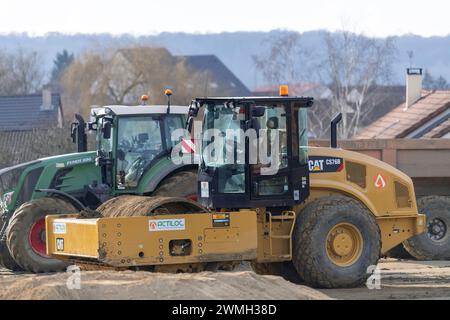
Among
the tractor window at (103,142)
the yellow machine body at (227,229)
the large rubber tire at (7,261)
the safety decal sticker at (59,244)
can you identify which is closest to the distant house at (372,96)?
the tractor window at (103,142)

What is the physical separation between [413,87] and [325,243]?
27828 millimetres

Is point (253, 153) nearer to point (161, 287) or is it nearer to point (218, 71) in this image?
point (161, 287)

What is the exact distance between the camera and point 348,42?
5872 centimetres

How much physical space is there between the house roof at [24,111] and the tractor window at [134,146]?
131 feet

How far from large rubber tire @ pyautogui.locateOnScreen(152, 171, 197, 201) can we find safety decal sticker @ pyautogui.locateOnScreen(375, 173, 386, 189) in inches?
113

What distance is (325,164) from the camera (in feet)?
46.8

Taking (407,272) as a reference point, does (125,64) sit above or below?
above

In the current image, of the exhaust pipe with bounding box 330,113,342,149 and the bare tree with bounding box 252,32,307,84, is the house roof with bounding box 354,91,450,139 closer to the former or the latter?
the exhaust pipe with bounding box 330,113,342,149

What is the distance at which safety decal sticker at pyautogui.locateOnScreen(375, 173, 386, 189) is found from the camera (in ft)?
47.7

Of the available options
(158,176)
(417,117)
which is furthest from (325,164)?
(417,117)

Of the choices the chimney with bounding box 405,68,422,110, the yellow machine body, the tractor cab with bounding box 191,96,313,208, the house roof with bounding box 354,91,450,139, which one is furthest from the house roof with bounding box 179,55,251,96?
the tractor cab with bounding box 191,96,313,208
